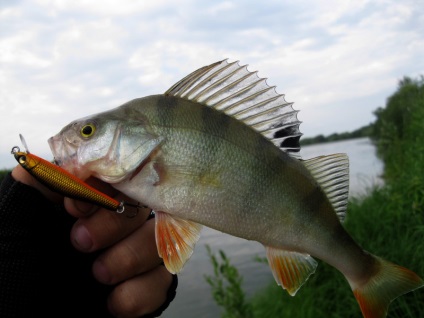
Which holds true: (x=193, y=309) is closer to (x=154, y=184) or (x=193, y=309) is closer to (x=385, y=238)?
(x=385, y=238)

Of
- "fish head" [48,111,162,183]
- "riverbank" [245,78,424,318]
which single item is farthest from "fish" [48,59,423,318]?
"riverbank" [245,78,424,318]

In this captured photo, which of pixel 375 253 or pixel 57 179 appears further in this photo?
pixel 375 253

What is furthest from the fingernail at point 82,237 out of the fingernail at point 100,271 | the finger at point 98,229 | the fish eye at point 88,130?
the fish eye at point 88,130

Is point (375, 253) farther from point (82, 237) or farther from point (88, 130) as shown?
point (88, 130)

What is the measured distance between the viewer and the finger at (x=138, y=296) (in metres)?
2.09

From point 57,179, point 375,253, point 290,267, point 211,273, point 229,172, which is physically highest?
point 57,179

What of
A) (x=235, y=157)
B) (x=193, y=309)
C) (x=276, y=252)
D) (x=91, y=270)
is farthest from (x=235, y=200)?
(x=193, y=309)

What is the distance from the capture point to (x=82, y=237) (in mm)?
1901

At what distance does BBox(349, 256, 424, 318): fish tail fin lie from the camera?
189 centimetres

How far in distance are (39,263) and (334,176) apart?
1.46 meters

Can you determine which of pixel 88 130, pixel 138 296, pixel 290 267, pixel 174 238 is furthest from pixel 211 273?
pixel 88 130

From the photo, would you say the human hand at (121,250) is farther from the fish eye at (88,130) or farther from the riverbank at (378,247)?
the riverbank at (378,247)

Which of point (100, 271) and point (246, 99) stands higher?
point (246, 99)

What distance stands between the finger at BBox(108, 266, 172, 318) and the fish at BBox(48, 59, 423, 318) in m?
0.46
